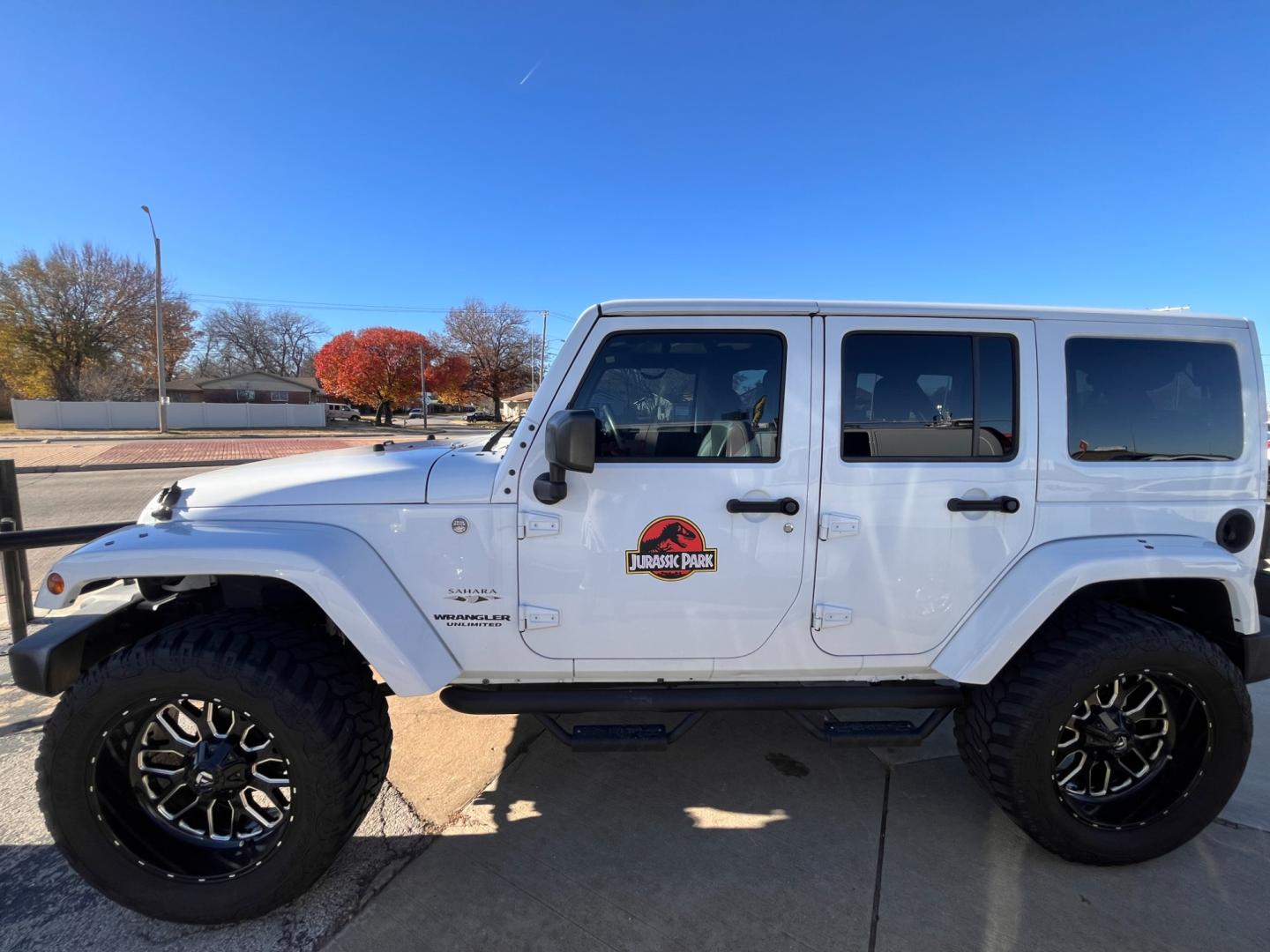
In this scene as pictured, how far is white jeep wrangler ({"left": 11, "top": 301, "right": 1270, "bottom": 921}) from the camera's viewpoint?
6.48 feet

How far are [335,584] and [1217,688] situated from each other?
308 cm

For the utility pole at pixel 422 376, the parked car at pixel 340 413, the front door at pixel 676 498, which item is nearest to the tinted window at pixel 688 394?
the front door at pixel 676 498

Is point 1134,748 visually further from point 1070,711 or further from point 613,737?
point 613,737

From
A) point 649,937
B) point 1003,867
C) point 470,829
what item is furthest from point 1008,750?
point 470,829

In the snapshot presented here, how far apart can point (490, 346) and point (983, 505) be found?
169ft

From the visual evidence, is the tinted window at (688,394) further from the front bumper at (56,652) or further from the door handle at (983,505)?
the front bumper at (56,652)

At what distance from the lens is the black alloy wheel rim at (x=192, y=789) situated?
1.99m

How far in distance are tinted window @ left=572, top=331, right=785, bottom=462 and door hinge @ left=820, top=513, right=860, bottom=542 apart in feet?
0.94

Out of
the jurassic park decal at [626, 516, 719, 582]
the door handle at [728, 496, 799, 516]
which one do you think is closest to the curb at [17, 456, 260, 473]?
the jurassic park decal at [626, 516, 719, 582]

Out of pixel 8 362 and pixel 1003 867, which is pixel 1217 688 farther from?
pixel 8 362

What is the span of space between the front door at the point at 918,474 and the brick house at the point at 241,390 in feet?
177

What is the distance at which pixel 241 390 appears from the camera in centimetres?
4756

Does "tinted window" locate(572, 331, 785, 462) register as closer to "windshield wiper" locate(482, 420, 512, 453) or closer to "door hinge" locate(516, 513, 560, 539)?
"door hinge" locate(516, 513, 560, 539)

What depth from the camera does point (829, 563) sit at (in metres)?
2.12
